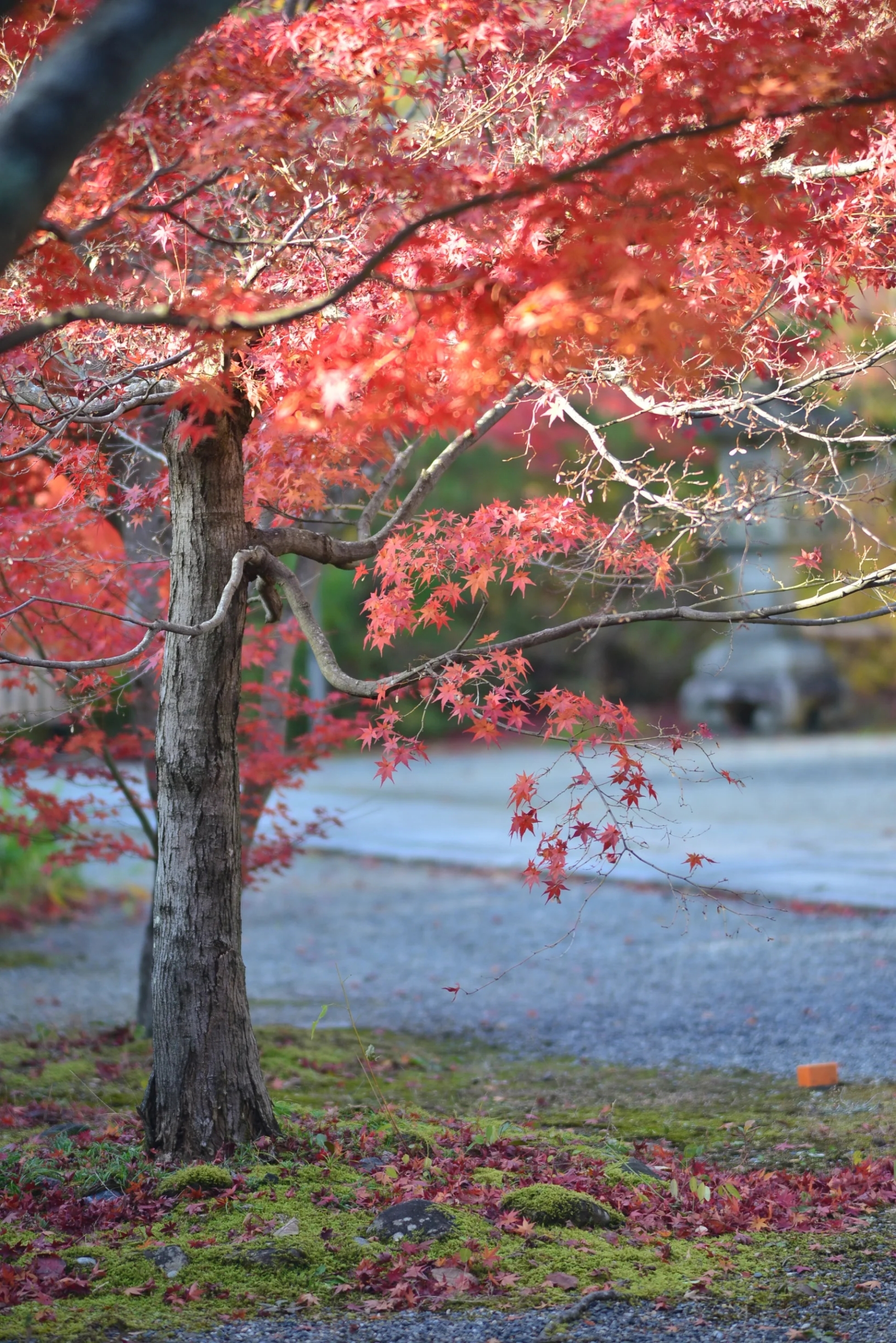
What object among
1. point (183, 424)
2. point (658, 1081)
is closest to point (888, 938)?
point (658, 1081)

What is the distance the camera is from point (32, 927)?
32.5 feet

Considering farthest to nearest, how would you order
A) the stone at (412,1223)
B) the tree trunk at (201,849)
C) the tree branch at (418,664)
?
the tree trunk at (201,849) → the tree branch at (418,664) → the stone at (412,1223)

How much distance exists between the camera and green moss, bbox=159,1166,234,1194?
146 inches

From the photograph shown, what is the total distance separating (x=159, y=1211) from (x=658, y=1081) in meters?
2.68

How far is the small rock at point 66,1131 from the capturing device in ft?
14.4

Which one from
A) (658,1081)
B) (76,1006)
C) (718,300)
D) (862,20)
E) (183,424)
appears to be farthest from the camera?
(76,1006)

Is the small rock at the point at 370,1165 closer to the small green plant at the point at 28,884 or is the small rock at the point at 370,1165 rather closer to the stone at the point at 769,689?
the small green plant at the point at 28,884

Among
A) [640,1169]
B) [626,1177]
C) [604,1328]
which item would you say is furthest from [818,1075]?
[604,1328]

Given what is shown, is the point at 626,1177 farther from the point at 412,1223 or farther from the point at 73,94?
the point at 73,94

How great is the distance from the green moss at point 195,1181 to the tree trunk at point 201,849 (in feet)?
0.65

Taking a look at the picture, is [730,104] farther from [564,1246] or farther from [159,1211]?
[159,1211]

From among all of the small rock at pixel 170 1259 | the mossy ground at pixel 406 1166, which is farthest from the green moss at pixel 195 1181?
the small rock at pixel 170 1259

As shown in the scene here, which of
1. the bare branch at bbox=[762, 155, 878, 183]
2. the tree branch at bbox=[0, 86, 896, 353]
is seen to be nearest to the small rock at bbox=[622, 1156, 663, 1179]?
the tree branch at bbox=[0, 86, 896, 353]

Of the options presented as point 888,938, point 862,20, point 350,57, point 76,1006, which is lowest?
point 76,1006
